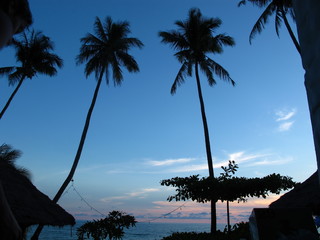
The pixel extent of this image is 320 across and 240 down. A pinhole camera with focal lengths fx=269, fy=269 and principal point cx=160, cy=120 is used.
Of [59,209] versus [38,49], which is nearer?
[59,209]

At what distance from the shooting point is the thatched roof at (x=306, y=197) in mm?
10039

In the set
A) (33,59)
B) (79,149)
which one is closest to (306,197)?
(79,149)

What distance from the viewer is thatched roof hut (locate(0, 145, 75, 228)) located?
306 inches

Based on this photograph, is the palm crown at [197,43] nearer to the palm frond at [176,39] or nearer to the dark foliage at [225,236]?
the palm frond at [176,39]

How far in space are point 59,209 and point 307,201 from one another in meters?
9.39

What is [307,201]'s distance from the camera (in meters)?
10.2

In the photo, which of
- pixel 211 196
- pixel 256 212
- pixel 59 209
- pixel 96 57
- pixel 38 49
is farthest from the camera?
pixel 38 49

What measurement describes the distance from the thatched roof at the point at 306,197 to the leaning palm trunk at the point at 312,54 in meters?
9.55

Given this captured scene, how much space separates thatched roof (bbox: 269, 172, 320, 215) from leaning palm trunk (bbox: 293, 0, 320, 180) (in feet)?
31.3

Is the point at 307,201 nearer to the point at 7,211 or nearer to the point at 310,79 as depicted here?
the point at 310,79

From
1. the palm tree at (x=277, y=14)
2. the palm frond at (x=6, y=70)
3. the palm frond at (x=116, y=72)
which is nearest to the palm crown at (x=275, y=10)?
the palm tree at (x=277, y=14)

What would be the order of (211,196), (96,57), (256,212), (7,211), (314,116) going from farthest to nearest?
(96,57), (211,196), (256,212), (314,116), (7,211)

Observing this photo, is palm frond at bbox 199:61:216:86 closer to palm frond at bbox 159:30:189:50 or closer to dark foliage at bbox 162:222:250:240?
palm frond at bbox 159:30:189:50

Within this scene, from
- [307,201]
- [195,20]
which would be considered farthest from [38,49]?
[307,201]
